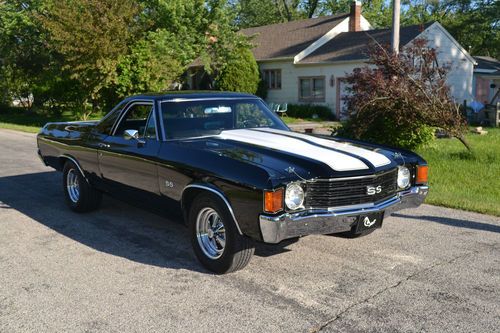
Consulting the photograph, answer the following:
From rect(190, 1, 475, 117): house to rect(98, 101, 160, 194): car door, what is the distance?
64.1 ft

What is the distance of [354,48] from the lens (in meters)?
26.3

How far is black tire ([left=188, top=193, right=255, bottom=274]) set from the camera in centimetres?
459

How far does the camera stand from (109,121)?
666 cm

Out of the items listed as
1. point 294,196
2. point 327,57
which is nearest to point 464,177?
point 294,196

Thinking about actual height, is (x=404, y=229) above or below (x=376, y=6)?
below

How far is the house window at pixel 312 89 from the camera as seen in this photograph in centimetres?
2730

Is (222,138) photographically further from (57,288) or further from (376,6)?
(376,6)

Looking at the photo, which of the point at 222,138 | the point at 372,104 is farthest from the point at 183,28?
the point at 222,138

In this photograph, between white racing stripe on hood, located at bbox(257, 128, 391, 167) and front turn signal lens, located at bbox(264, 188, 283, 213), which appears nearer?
front turn signal lens, located at bbox(264, 188, 283, 213)

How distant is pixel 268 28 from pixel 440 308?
3214 centimetres

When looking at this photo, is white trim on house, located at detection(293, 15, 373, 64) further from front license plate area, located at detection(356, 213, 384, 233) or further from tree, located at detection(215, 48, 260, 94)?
front license plate area, located at detection(356, 213, 384, 233)

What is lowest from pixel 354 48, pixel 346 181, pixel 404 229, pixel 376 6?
pixel 404 229

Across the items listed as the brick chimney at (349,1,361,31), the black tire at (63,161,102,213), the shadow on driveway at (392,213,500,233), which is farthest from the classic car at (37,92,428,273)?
the brick chimney at (349,1,361,31)

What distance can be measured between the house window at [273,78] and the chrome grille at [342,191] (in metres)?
25.4
